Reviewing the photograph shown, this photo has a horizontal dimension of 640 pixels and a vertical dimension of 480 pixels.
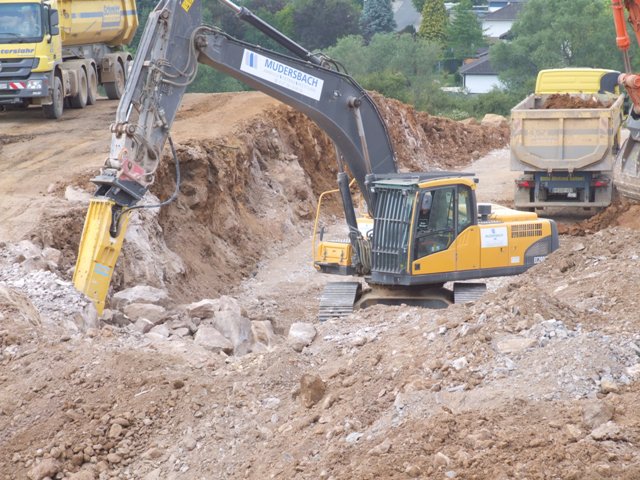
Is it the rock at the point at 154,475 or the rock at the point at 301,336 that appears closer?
the rock at the point at 154,475

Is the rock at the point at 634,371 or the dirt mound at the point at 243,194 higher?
the rock at the point at 634,371

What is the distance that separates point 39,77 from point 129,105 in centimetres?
1070

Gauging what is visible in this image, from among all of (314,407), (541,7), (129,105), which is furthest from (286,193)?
(541,7)

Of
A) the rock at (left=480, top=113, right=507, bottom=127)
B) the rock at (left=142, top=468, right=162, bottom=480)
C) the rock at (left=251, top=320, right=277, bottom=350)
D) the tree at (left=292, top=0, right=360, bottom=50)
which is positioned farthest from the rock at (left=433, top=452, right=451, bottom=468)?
the tree at (left=292, top=0, right=360, bottom=50)

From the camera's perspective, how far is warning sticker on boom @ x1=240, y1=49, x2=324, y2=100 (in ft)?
40.9

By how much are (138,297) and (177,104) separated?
9.47ft

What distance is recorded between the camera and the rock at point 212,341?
38.7ft

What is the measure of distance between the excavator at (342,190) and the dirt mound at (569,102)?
8419mm

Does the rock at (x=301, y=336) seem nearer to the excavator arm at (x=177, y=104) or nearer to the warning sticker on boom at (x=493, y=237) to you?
the excavator arm at (x=177, y=104)

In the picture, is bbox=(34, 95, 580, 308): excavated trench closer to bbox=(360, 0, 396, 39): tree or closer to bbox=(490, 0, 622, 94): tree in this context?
bbox=(490, 0, 622, 94): tree

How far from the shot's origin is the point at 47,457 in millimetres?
8594

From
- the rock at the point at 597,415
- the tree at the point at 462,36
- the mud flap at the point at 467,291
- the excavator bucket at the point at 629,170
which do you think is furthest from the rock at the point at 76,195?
the tree at the point at 462,36

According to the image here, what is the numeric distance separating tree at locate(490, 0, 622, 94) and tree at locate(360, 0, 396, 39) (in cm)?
1884

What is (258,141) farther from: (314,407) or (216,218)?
(314,407)
